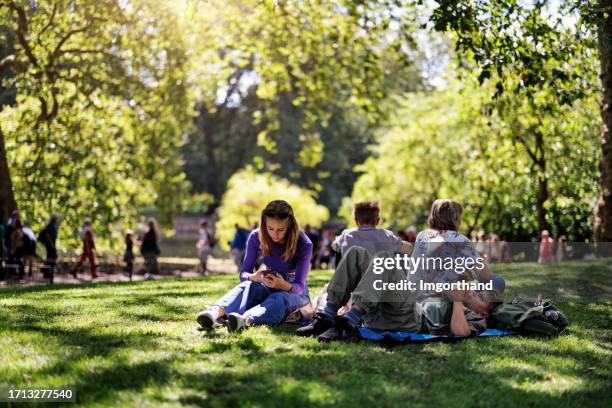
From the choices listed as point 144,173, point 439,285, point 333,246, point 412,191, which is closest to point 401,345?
point 439,285

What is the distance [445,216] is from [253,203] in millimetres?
32841

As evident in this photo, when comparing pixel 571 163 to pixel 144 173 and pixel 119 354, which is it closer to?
pixel 144 173

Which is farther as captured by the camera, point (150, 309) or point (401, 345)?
point (150, 309)

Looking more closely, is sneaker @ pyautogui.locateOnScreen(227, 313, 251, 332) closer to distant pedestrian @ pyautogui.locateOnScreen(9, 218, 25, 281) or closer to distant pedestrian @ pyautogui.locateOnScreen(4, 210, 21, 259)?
distant pedestrian @ pyautogui.locateOnScreen(9, 218, 25, 281)

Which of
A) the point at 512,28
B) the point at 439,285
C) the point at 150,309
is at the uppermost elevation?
the point at 512,28

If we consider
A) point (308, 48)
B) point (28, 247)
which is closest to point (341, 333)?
point (308, 48)

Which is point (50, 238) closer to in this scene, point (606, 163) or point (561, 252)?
point (561, 252)

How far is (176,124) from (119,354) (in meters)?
24.2

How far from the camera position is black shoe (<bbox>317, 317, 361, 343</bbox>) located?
6.41m

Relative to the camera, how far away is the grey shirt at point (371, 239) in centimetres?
705

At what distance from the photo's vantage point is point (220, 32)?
19062 mm

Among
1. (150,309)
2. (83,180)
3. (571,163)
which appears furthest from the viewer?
(571,163)

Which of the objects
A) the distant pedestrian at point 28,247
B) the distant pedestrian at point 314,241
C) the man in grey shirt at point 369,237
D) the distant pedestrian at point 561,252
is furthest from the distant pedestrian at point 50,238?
the man in grey shirt at point 369,237

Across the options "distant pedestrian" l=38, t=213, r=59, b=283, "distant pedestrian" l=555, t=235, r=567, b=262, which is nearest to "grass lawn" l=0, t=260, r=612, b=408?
"distant pedestrian" l=555, t=235, r=567, b=262
